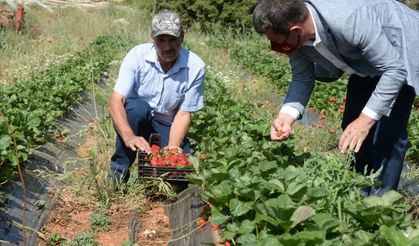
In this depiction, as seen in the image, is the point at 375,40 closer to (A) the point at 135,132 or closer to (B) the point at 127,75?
(B) the point at 127,75

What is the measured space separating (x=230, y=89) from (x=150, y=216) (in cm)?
477

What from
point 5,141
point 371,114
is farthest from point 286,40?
point 5,141

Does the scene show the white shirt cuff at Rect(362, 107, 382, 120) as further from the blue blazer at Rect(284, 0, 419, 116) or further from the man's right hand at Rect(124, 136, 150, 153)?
the man's right hand at Rect(124, 136, 150, 153)

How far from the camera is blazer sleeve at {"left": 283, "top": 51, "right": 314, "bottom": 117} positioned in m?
3.78

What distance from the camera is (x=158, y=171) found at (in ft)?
13.4

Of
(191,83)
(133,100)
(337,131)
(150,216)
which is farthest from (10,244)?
(337,131)

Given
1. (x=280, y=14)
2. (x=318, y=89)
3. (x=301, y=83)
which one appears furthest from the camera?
(x=318, y=89)

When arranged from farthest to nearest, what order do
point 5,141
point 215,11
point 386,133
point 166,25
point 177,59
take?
point 215,11
point 177,59
point 166,25
point 5,141
point 386,133

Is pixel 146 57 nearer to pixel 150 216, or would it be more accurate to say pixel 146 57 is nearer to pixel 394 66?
pixel 150 216

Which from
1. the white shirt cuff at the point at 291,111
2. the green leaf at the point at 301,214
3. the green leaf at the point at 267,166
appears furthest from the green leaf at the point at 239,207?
the white shirt cuff at the point at 291,111

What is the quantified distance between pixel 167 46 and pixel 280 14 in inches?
56.3

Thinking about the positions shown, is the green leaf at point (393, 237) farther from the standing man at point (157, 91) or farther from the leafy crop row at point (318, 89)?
the leafy crop row at point (318, 89)

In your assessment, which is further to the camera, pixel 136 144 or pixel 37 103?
pixel 37 103

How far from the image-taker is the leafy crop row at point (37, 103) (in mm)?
4258
